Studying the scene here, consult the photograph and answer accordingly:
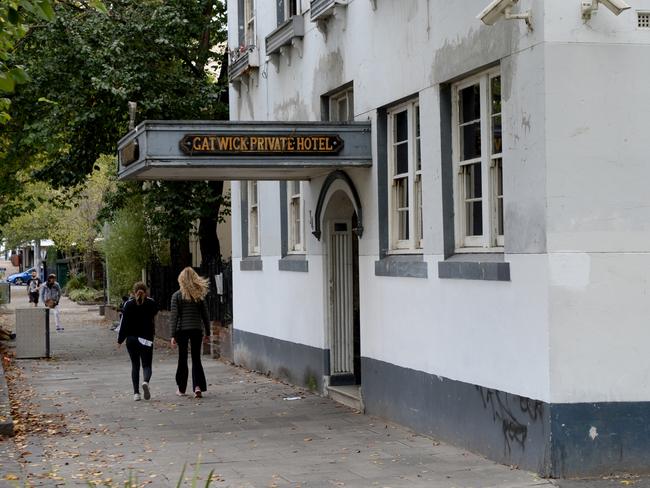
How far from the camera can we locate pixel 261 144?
13.6m

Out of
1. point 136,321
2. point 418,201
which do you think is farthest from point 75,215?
point 418,201

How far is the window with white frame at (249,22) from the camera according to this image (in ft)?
66.4

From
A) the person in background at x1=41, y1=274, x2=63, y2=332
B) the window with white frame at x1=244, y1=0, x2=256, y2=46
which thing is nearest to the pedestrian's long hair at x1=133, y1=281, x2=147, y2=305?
the window with white frame at x1=244, y1=0, x2=256, y2=46

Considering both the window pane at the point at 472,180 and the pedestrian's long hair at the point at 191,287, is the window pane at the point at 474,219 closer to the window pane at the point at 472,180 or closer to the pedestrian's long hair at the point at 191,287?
the window pane at the point at 472,180

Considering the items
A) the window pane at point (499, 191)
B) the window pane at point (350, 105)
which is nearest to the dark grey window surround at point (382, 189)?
the window pane at point (350, 105)

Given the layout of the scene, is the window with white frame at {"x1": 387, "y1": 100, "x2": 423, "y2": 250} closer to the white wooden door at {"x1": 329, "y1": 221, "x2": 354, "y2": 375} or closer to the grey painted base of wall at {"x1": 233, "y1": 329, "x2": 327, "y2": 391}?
the white wooden door at {"x1": 329, "y1": 221, "x2": 354, "y2": 375}

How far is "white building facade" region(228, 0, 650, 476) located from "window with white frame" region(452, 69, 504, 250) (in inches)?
0.9

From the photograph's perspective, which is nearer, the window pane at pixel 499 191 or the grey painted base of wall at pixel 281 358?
the window pane at pixel 499 191

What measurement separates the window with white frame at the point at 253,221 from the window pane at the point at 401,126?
7.25 m

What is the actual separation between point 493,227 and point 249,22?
1059cm

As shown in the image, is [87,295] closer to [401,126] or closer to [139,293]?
[139,293]

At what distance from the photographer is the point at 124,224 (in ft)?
122

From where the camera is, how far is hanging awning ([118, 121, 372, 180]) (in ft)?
43.1

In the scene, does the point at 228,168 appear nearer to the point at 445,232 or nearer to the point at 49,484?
the point at 445,232
